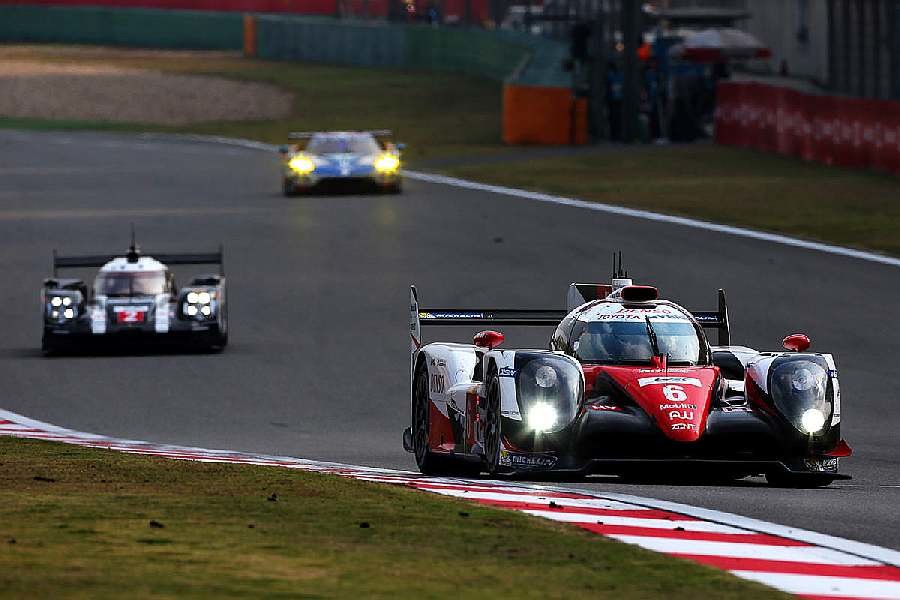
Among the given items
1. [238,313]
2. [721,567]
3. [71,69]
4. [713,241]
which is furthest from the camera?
[71,69]

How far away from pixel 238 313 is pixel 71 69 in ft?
217

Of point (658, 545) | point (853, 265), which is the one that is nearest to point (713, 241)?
point (853, 265)

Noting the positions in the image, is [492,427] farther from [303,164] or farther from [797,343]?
[303,164]

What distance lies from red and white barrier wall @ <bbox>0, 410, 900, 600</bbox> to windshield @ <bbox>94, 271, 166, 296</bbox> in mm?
10447

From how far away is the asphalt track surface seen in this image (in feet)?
60.5

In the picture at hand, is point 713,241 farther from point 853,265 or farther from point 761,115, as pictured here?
point 761,115

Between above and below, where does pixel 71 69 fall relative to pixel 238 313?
above

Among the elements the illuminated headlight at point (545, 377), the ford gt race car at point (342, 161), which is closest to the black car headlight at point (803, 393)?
the illuminated headlight at point (545, 377)

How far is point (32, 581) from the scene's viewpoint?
29.1ft

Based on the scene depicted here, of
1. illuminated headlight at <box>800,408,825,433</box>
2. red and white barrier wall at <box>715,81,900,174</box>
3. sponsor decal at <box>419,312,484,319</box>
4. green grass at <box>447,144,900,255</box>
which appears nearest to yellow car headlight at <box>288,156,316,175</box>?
green grass at <box>447,144,900,255</box>

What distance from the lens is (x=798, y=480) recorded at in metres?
13.8

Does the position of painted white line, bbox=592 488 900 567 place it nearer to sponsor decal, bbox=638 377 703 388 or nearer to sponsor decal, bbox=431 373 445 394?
sponsor decal, bbox=638 377 703 388

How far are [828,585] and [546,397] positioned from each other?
432cm

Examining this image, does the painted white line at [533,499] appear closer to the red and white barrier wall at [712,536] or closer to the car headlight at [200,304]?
the red and white barrier wall at [712,536]
